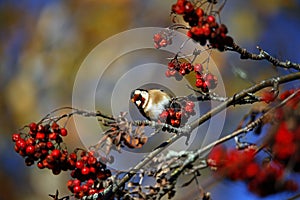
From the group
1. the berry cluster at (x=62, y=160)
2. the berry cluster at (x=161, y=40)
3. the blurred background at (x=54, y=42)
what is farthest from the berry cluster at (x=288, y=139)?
the blurred background at (x=54, y=42)

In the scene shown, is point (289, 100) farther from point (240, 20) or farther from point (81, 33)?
point (81, 33)

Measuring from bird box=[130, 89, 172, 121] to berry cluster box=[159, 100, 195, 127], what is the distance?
31 cm

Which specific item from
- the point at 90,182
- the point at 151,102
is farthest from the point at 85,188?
the point at 151,102

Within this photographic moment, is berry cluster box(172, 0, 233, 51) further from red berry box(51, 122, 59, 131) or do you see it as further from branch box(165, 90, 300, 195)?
red berry box(51, 122, 59, 131)

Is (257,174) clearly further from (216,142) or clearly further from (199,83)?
(199,83)

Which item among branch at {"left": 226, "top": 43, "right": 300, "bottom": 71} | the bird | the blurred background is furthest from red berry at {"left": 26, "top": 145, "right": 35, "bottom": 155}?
the blurred background

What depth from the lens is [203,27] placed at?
2.82 feet

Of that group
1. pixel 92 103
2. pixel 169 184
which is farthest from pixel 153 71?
pixel 169 184

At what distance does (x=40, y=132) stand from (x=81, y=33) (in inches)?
156

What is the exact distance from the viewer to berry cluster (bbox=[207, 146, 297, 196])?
27.9 inches

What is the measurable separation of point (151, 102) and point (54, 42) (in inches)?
139

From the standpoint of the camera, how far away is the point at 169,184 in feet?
2.65

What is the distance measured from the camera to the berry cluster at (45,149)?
99 centimetres

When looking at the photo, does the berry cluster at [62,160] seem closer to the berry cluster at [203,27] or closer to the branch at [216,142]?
the branch at [216,142]
